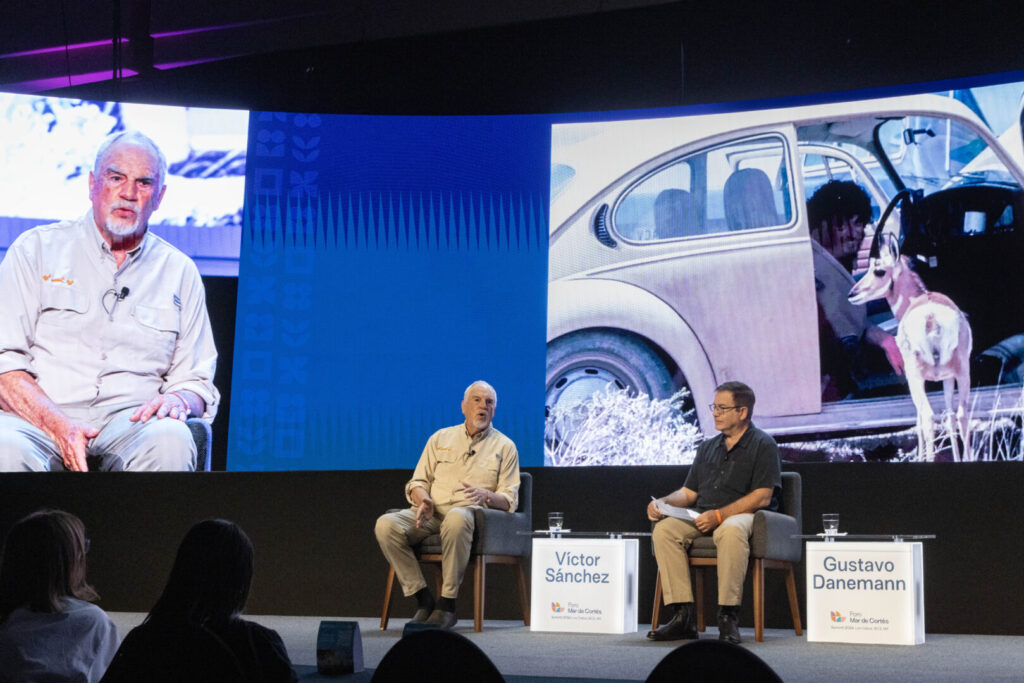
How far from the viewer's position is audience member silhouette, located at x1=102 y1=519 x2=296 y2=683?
4.96 ft

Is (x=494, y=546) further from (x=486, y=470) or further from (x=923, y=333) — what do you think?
(x=923, y=333)

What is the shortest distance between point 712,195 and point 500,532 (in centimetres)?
220

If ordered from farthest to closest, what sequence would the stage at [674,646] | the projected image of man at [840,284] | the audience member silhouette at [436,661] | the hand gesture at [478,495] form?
the projected image of man at [840,284], the hand gesture at [478,495], the stage at [674,646], the audience member silhouette at [436,661]

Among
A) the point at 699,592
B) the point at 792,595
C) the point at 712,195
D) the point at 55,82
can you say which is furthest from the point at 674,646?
the point at 55,82

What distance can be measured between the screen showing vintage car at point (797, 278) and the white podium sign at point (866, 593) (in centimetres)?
107

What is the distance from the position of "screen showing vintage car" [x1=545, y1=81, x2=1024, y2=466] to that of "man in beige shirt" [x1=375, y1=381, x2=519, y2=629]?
910 millimetres

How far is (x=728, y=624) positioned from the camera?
420 cm

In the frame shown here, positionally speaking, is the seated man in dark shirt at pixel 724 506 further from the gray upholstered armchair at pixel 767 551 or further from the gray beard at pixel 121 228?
the gray beard at pixel 121 228

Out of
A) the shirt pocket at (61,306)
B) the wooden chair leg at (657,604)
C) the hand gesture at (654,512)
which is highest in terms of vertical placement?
the shirt pocket at (61,306)

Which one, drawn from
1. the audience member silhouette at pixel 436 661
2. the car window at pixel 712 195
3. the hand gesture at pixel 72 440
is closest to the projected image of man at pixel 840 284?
the car window at pixel 712 195

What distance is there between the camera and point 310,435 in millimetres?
6078

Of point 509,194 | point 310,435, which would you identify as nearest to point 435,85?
point 509,194

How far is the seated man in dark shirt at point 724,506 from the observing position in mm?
4289

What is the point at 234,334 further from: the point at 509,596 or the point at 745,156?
the point at 745,156
